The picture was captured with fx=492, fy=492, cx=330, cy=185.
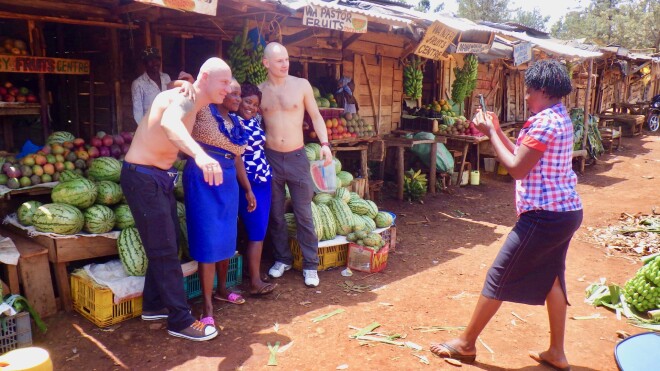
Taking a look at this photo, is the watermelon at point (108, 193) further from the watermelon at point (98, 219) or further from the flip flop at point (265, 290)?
the flip flop at point (265, 290)

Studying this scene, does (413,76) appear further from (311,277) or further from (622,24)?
(622,24)

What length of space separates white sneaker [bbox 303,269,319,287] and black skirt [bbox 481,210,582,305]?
2.04 meters

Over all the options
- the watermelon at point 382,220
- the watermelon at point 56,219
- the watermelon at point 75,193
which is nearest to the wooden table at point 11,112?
the watermelon at point 75,193

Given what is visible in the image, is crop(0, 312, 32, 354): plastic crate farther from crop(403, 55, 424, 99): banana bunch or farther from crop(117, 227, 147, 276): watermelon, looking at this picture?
crop(403, 55, 424, 99): banana bunch

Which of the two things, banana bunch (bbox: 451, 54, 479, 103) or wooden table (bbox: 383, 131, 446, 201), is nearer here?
wooden table (bbox: 383, 131, 446, 201)

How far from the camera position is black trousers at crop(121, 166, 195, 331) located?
3664 millimetres

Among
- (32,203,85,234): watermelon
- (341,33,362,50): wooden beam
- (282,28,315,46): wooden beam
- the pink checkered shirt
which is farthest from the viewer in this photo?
(341,33,362,50): wooden beam

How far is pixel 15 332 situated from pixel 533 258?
377 centimetres

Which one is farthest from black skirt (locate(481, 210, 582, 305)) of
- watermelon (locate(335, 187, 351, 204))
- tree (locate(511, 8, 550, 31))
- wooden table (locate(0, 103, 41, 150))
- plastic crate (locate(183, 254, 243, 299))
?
tree (locate(511, 8, 550, 31))

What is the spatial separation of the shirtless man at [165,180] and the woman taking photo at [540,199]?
2016mm

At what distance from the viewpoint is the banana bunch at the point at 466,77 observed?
35.6ft

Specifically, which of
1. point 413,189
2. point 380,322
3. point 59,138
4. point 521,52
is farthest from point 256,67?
point 521,52

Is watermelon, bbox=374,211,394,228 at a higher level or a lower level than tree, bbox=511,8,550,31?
lower

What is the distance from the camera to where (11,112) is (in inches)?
256
